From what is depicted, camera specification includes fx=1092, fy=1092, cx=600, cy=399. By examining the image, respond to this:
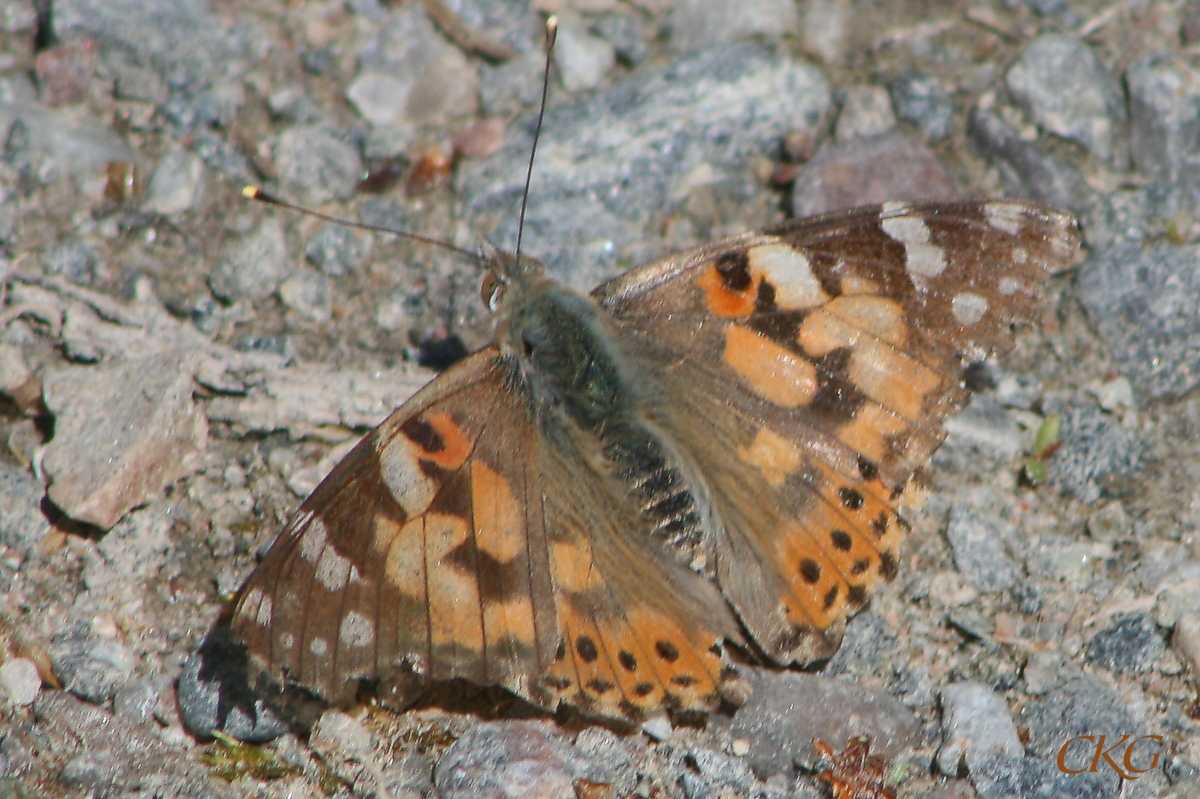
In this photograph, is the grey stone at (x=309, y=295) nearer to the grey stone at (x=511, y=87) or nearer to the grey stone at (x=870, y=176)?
the grey stone at (x=511, y=87)

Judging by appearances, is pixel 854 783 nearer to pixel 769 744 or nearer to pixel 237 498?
pixel 769 744

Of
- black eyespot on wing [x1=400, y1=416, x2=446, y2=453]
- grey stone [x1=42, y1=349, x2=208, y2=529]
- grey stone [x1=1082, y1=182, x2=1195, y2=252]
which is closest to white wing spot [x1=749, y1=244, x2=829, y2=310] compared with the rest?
black eyespot on wing [x1=400, y1=416, x2=446, y2=453]

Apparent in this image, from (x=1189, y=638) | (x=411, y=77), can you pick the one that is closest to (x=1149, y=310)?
(x=1189, y=638)

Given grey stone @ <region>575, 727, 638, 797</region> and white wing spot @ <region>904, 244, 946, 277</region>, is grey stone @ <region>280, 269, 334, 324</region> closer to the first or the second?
grey stone @ <region>575, 727, 638, 797</region>

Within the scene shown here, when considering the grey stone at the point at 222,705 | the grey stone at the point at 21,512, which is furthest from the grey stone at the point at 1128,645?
the grey stone at the point at 21,512

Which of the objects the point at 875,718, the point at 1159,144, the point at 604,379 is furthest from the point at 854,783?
the point at 1159,144

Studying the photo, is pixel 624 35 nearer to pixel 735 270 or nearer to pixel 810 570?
pixel 735 270
